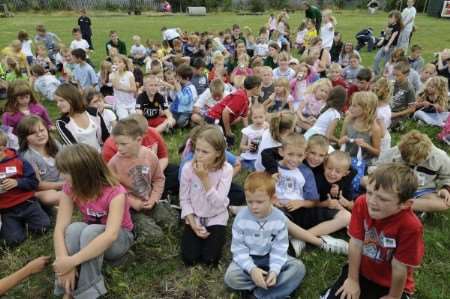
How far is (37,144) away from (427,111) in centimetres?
607

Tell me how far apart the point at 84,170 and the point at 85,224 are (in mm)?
461

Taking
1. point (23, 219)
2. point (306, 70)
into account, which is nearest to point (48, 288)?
point (23, 219)

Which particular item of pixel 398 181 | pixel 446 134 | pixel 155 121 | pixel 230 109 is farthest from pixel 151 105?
pixel 446 134

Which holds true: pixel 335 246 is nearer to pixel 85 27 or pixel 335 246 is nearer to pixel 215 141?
pixel 215 141

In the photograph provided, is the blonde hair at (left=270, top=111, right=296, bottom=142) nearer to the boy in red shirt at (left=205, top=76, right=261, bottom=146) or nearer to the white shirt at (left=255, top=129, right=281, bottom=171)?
the white shirt at (left=255, top=129, right=281, bottom=171)

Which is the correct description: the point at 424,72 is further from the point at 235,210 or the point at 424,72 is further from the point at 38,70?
the point at 38,70

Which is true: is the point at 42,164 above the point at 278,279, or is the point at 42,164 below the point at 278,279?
above

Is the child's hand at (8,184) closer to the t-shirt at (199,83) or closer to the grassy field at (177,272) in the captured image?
the grassy field at (177,272)

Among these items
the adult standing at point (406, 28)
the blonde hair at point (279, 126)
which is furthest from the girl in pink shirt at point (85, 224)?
the adult standing at point (406, 28)

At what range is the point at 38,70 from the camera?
8.20 metres

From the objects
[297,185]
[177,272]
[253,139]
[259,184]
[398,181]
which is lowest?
[177,272]

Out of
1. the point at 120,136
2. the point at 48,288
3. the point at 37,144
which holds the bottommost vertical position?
the point at 48,288

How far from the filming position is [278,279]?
2.83m

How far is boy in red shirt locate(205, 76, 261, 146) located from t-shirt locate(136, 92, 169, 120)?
2.54ft
